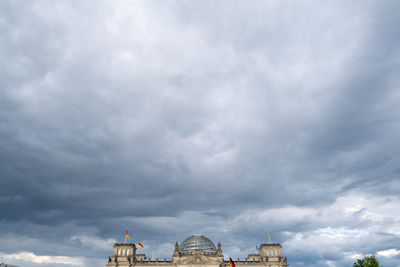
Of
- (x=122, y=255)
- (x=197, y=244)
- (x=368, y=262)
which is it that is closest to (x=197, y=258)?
(x=197, y=244)

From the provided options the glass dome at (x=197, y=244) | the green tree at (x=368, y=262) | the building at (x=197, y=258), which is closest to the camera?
the green tree at (x=368, y=262)

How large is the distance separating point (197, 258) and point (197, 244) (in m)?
10.5

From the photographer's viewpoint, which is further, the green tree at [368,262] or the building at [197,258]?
the building at [197,258]

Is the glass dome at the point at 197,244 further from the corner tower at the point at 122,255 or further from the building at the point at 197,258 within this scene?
the corner tower at the point at 122,255

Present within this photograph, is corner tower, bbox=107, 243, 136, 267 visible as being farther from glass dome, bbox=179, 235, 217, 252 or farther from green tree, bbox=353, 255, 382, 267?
green tree, bbox=353, 255, 382, 267

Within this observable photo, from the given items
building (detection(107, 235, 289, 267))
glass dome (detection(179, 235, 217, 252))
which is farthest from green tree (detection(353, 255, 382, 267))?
glass dome (detection(179, 235, 217, 252))

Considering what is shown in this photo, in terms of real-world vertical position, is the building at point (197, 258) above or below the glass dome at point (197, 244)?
below

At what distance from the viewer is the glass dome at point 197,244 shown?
158 metres

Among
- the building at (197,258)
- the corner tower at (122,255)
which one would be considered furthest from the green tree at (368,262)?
the corner tower at (122,255)

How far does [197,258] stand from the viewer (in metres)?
149

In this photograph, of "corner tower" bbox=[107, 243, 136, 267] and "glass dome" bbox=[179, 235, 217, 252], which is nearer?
"corner tower" bbox=[107, 243, 136, 267]

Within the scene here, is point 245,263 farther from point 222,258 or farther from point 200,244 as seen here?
point 200,244

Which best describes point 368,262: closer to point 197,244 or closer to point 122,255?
point 197,244

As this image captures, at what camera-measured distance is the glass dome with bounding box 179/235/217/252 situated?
158375 mm
